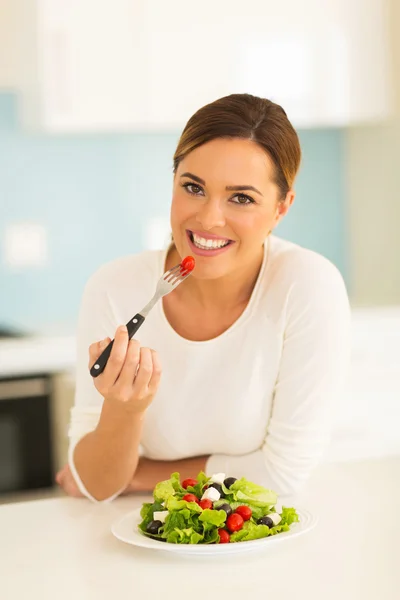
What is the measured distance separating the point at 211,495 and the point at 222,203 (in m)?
0.55

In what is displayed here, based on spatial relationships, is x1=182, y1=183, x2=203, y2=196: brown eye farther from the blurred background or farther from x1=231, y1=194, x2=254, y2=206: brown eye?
the blurred background

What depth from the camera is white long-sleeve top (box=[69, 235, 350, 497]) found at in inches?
66.7

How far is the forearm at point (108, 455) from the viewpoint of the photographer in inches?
63.3

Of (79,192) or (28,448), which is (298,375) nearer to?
(28,448)

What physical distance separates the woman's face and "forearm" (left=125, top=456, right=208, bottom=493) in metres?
0.34

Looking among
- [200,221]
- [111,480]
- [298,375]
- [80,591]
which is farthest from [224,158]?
[80,591]

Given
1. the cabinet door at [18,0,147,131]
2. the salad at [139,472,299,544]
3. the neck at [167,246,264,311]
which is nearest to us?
the salad at [139,472,299,544]

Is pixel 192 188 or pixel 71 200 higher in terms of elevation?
pixel 192 188

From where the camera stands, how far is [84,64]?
3436 millimetres

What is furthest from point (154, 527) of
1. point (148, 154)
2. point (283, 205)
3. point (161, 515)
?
point (148, 154)

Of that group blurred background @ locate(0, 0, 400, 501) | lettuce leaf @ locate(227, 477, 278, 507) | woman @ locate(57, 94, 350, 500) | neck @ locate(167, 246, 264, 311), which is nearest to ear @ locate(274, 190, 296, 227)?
woman @ locate(57, 94, 350, 500)

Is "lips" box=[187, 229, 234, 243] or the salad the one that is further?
"lips" box=[187, 229, 234, 243]

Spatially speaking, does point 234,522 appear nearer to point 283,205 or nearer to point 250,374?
point 250,374

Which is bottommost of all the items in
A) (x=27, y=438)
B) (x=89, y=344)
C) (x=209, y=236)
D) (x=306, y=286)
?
(x=27, y=438)
